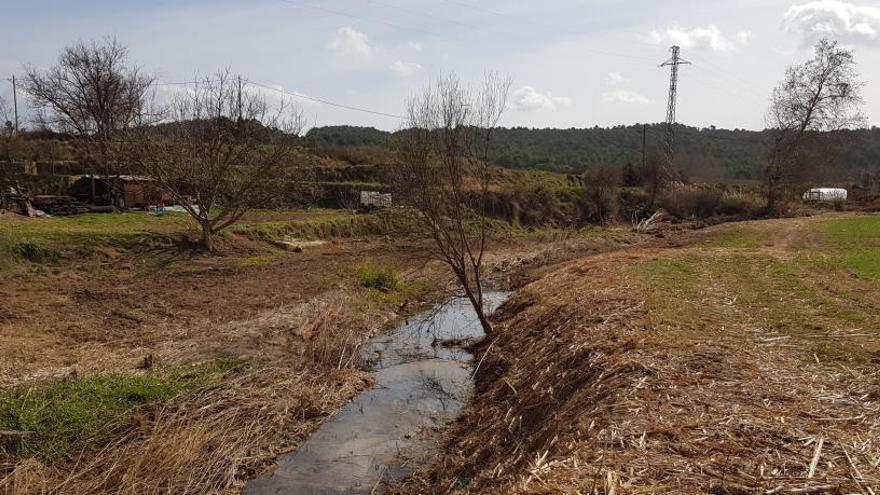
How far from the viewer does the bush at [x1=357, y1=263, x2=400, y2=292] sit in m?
19.1

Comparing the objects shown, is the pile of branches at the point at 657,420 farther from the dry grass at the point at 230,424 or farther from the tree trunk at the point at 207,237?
the tree trunk at the point at 207,237

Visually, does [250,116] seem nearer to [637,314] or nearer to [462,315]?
[462,315]

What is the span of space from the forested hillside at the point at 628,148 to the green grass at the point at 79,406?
51.6 m

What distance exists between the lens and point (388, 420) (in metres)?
10.0

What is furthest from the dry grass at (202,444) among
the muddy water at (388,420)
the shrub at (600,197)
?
the shrub at (600,197)

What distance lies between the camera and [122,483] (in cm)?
707

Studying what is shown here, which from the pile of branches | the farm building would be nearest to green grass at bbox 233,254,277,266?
the farm building

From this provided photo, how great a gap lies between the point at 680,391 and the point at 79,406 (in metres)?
7.09

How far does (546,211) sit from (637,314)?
32.4 m

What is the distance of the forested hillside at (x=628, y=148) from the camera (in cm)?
7325

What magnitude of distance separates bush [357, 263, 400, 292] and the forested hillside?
41.3 metres

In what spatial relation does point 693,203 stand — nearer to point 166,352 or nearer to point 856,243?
point 856,243

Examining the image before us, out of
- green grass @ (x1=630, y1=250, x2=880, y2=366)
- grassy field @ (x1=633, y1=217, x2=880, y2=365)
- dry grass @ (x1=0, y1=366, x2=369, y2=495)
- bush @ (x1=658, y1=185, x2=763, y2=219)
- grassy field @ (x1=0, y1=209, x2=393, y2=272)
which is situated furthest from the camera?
bush @ (x1=658, y1=185, x2=763, y2=219)

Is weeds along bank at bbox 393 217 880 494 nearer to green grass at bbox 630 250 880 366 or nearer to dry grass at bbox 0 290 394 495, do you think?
A: green grass at bbox 630 250 880 366
